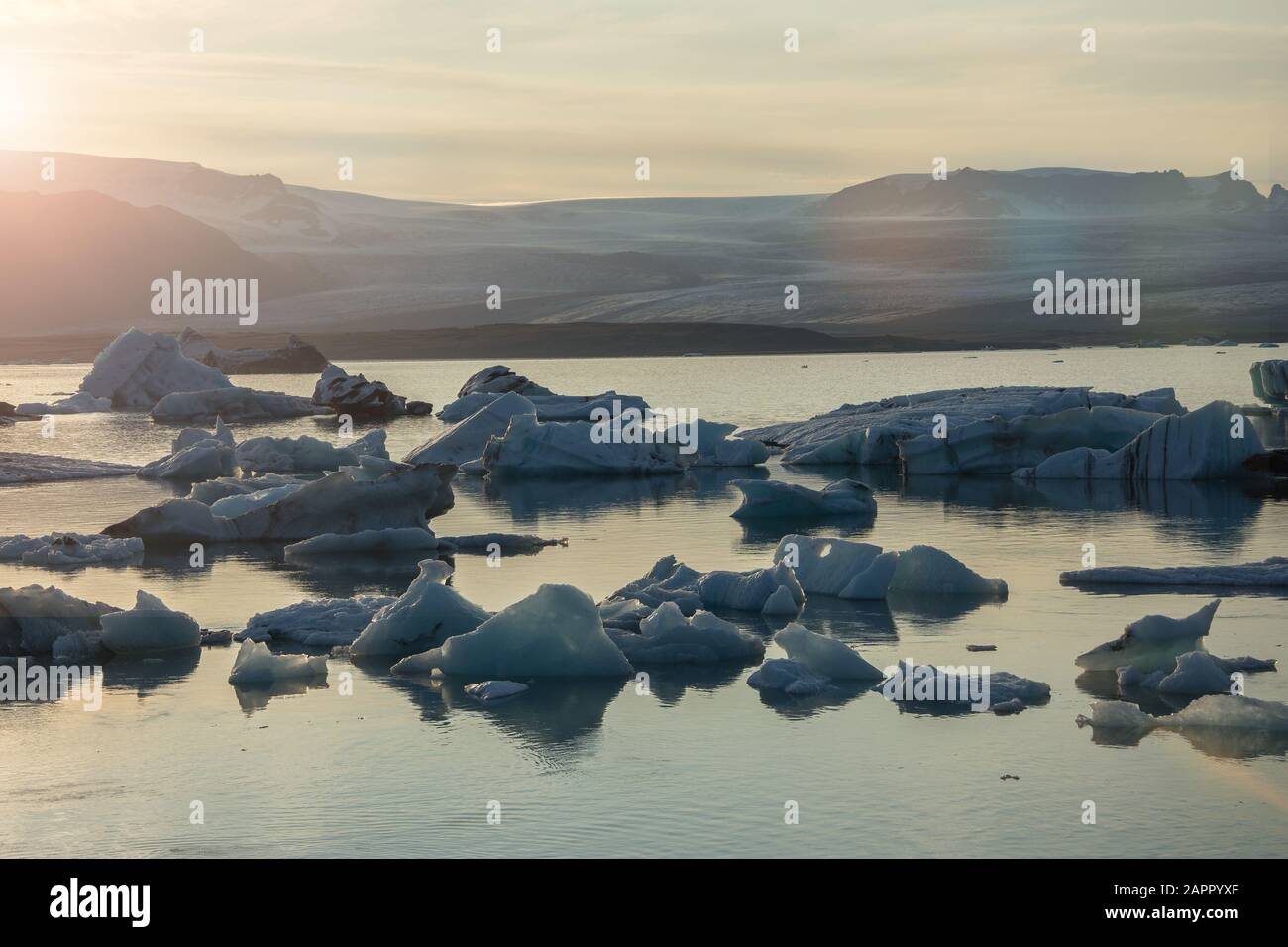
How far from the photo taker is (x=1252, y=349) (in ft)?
240

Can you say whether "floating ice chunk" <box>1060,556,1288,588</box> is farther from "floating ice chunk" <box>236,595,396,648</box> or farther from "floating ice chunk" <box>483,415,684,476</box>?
"floating ice chunk" <box>483,415,684,476</box>

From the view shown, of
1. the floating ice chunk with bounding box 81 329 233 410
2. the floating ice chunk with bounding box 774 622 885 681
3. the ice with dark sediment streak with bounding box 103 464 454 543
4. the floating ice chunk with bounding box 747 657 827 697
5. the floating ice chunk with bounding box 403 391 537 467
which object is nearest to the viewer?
the floating ice chunk with bounding box 747 657 827 697

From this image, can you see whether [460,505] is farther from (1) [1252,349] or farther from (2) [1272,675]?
(1) [1252,349]

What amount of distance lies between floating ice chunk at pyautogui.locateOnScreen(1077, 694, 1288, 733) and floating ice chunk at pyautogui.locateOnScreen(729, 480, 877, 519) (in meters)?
9.88

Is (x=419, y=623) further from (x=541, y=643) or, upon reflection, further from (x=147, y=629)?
(x=147, y=629)

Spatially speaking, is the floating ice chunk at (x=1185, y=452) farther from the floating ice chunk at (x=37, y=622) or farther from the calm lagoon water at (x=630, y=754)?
the floating ice chunk at (x=37, y=622)

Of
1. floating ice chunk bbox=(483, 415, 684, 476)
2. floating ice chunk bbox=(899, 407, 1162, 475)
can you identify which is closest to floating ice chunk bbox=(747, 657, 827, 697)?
floating ice chunk bbox=(899, 407, 1162, 475)

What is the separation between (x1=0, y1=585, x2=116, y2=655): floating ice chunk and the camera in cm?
1188

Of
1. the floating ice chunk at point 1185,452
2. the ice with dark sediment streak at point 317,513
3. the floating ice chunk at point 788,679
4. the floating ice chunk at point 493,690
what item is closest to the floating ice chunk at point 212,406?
the ice with dark sediment streak at point 317,513

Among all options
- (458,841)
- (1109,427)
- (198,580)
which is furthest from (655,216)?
(458,841)

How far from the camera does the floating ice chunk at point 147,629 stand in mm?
11883

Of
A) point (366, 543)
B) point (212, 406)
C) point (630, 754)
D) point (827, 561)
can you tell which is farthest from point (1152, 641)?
point (212, 406)

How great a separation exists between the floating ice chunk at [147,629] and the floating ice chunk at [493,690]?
8.80 ft
